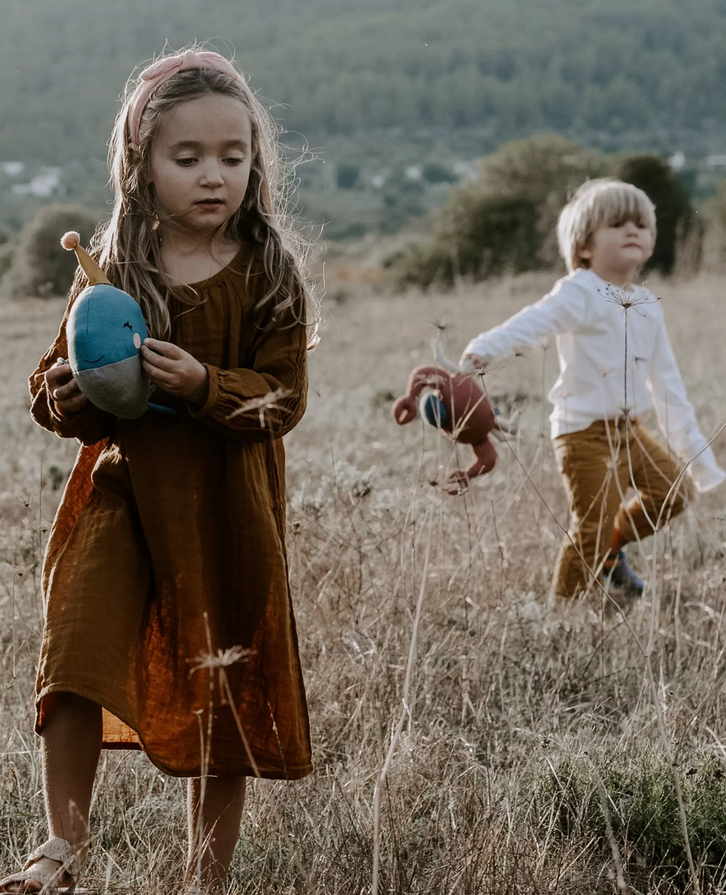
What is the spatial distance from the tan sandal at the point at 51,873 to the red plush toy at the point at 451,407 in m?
1.56

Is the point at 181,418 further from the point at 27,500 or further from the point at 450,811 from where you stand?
the point at 450,811

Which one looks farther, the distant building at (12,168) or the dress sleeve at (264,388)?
the distant building at (12,168)

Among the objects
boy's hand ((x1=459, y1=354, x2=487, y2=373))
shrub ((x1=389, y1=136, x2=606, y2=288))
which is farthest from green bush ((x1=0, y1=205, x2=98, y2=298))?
boy's hand ((x1=459, y1=354, x2=487, y2=373))

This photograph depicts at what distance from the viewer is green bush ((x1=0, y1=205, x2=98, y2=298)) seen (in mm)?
20469

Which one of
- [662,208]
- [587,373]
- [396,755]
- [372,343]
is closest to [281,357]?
[396,755]

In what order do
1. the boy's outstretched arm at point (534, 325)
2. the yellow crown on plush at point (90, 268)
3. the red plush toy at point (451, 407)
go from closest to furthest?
the yellow crown on plush at point (90, 268), the red plush toy at point (451, 407), the boy's outstretched arm at point (534, 325)

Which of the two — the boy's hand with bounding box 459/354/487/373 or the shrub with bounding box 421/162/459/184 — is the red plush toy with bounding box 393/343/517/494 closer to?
the boy's hand with bounding box 459/354/487/373

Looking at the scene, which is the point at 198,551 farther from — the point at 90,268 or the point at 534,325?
the point at 534,325

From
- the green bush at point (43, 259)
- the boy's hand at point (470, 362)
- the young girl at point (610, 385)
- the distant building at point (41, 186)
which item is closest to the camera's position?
the boy's hand at point (470, 362)

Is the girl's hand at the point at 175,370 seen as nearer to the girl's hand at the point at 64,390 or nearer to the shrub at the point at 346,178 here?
the girl's hand at the point at 64,390

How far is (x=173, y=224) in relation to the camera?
224cm

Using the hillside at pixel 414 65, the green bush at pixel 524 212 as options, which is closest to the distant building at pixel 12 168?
the hillside at pixel 414 65

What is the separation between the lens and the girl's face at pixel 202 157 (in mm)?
2145

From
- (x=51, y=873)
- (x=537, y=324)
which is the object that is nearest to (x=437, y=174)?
(x=537, y=324)
